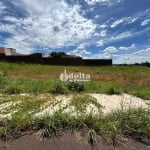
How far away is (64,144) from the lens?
2.84m

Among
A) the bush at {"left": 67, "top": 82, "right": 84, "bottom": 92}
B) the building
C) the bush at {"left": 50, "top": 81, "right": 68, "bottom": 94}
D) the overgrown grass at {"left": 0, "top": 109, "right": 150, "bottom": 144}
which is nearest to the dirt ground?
the overgrown grass at {"left": 0, "top": 109, "right": 150, "bottom": 144}

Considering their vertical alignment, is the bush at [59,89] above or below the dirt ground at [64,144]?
above

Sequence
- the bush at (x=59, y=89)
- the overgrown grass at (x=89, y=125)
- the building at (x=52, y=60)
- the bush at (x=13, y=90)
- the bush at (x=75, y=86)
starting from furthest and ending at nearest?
the building at (x=52, y=60), the bush at (x=75, y=86), the bush at (x=59, y=89), the bush at (x=13, y=90), the overgrown grass at (x=89, y=125)

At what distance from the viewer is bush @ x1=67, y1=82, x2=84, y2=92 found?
6.01 metres

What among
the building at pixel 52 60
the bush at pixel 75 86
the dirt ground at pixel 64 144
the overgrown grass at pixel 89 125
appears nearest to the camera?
the dirt ground at pixel 64 144

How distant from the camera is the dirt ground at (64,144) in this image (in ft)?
9.04

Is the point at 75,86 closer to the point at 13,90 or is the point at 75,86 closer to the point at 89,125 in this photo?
the point at 13,90

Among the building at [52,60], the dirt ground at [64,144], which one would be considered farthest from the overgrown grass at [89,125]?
the building at [52,60]

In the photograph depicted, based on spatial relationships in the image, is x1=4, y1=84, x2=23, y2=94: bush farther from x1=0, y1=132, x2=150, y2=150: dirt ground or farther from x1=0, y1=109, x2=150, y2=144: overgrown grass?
x1=0, y1=132, x2=150, y2=150: dirt ground

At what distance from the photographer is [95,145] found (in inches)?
112

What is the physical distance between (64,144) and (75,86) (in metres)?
3.32

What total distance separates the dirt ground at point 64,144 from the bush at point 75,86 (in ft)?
9.94

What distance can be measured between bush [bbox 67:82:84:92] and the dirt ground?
3.03 meters

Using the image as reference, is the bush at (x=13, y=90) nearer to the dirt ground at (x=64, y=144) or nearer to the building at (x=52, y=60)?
the dirt ground at (x=64, y=144)
